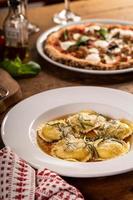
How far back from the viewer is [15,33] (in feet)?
5.67

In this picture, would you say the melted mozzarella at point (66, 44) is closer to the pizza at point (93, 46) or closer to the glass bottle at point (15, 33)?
the pizza at point (93, 46)

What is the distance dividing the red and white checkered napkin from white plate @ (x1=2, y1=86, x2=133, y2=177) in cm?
8

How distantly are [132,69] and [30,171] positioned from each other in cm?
69

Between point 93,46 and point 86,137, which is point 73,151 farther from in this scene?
point 93,46

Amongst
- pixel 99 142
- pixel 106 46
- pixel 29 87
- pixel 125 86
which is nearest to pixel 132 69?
pixel 125 86

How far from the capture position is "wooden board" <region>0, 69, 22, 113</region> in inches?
57.2

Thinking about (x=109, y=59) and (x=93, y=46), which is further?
(x=93, y=46)

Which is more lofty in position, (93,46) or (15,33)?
(15,33)

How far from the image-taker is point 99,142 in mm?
1246

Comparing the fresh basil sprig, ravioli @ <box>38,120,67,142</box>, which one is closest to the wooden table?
the fresh basil sprig

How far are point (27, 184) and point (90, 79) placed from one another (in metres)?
0.67

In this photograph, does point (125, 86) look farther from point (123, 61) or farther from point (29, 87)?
point (29, 87)

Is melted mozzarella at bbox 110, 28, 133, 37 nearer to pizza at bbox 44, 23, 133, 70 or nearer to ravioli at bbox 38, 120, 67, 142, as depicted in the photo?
pizza at bbox 44, 23, 133, 70

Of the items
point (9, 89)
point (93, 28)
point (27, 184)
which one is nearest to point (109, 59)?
point (93, 28)
